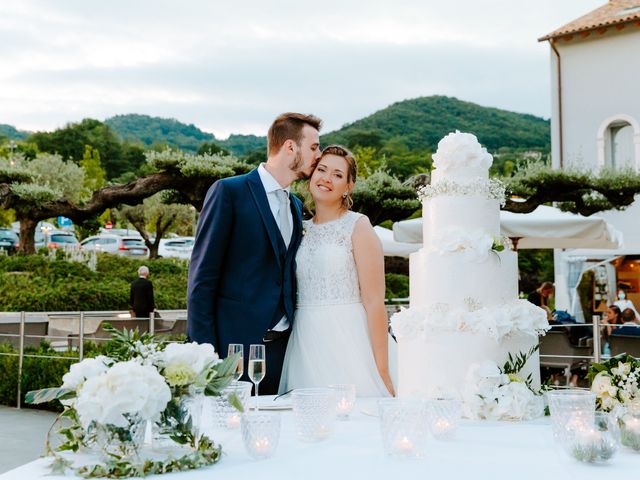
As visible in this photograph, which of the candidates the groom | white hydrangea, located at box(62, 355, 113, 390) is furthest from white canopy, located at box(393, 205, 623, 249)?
white hydrangea, located at box(62, 355, 113, 390)

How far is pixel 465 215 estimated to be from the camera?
3096mm

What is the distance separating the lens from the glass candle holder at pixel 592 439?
1.94 meters

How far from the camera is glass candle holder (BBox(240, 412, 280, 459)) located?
6.57ft

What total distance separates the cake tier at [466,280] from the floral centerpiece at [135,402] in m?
1.20

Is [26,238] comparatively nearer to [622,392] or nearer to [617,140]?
[617,140]

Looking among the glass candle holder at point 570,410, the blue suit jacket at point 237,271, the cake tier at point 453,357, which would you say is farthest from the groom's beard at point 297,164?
the glass candle holder at point 570,410

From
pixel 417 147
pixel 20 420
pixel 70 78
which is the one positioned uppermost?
pixel 70 78

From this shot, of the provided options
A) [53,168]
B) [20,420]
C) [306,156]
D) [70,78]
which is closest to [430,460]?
[306,156]

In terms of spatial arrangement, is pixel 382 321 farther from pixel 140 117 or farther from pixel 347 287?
pixel 140 117

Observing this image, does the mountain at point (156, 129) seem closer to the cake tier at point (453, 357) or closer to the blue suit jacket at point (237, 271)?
the blue suit jacket at point (237, 271)

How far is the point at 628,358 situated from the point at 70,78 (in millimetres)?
100092

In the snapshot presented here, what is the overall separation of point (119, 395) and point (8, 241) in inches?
1215

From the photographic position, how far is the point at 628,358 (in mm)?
2414

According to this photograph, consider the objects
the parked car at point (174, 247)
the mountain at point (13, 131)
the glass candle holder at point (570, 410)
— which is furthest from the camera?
the mountain at point (13, 131)
